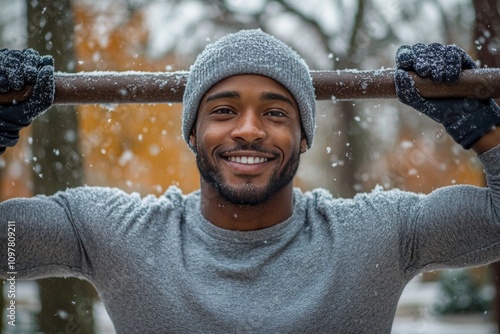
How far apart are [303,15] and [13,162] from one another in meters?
4.82

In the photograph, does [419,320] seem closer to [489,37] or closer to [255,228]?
[489,37]

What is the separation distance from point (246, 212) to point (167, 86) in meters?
0.60

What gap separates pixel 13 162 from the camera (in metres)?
9.78

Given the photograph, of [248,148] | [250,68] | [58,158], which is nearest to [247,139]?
[248,148]

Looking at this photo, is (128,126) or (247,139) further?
(128,126)

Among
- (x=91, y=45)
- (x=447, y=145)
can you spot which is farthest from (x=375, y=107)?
(x=91, y=45)

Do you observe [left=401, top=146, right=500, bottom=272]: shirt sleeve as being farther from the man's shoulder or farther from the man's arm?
the man's arm

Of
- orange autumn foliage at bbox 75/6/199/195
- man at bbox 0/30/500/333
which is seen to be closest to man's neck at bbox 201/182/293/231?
man at bbox 0/30/500/333

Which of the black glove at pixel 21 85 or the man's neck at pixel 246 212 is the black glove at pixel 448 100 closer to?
the man's neck at pixel 246 212

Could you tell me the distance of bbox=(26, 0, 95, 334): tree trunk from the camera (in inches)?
235

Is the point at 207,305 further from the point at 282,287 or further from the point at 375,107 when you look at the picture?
the point at 375,107

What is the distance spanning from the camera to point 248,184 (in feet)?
9.37

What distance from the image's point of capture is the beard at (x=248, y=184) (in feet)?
9.34

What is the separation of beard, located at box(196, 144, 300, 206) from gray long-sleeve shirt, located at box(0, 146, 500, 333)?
6.4 inches
